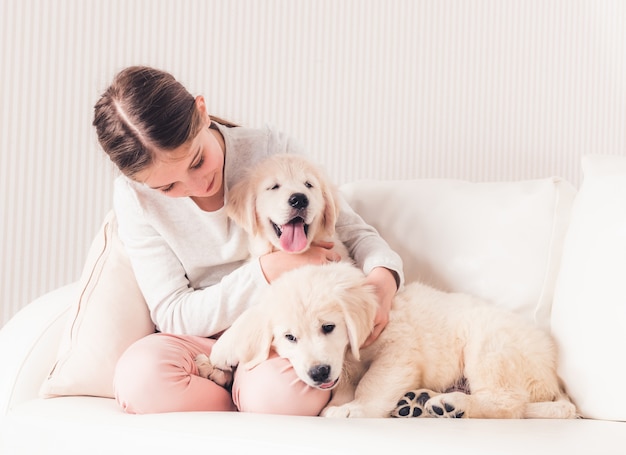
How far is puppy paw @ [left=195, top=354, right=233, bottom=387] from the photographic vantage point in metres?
1.60

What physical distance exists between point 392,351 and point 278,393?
282 mm

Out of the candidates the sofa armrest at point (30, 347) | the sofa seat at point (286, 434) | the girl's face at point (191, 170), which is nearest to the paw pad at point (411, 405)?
the sofa seat at point (286, 434)

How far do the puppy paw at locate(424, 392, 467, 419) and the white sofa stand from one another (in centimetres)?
7

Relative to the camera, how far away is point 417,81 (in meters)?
2.69

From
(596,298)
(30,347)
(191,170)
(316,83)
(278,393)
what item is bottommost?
(30,347)

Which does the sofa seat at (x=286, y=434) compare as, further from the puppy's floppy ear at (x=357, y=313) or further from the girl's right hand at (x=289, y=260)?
the girl's right hand at (x=289, y=260)

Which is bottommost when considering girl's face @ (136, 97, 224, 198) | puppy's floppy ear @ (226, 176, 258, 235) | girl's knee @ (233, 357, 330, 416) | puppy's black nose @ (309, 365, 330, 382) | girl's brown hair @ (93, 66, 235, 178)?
girl's knee @ (233, 357, 330, 416)

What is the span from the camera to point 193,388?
4.92ft

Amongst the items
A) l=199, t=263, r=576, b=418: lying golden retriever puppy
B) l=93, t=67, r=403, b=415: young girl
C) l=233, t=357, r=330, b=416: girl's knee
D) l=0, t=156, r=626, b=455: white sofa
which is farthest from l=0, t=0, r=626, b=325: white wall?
l=233, t=357, r=330, b=416: girl's knee

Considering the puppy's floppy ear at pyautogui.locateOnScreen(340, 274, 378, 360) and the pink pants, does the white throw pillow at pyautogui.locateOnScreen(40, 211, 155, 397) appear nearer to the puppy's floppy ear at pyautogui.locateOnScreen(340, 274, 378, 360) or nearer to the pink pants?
the pink pants

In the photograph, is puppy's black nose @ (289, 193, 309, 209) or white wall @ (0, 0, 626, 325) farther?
white wall @ (0, 0, 626, 325)

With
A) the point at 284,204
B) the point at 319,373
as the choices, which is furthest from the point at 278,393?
the point at 284,204

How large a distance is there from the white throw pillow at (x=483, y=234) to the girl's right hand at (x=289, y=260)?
0.31 metres

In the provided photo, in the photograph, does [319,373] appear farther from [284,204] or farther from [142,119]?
[142,119]
